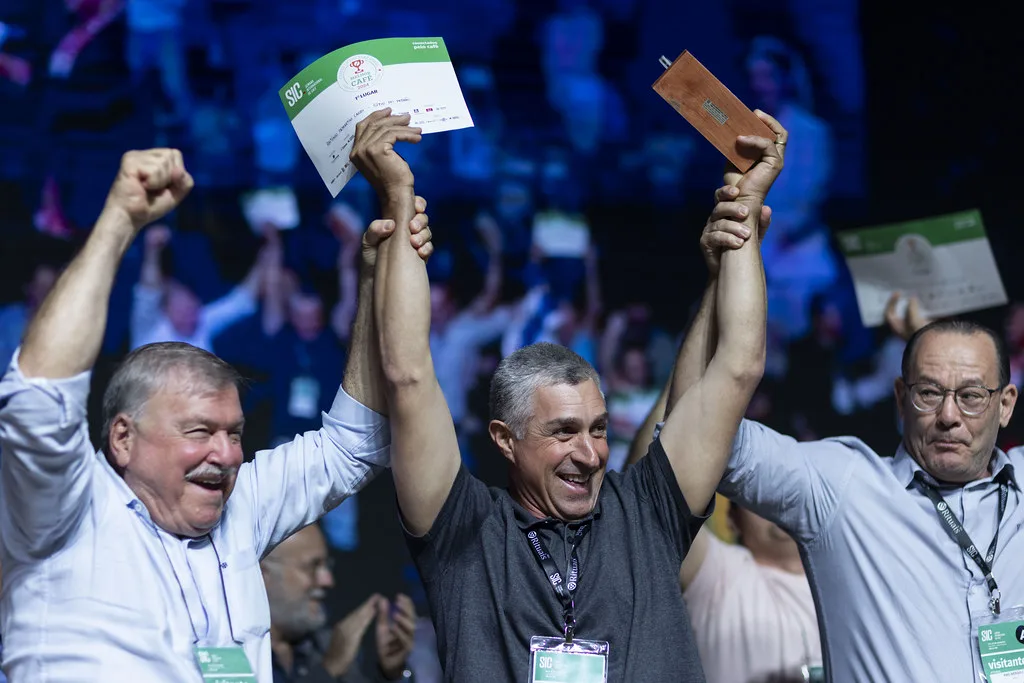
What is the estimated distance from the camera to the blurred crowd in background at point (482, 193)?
399cm

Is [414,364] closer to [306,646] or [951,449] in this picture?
[951,449]

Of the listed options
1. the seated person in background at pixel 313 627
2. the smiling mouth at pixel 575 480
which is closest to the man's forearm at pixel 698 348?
the smiling mouth at pixel 575 480

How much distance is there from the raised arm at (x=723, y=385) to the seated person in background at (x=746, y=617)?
816mm

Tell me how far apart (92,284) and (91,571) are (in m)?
0.46

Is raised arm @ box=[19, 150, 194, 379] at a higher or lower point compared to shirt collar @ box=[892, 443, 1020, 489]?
higher

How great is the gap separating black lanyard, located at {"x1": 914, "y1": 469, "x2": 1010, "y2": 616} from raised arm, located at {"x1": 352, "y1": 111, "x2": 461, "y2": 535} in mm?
1011

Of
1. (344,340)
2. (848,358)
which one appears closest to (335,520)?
(344,340)

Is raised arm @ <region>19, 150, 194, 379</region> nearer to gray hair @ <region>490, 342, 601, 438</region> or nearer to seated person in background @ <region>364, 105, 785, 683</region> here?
seated person in background @ <region>364, 105, 785, 683</region>

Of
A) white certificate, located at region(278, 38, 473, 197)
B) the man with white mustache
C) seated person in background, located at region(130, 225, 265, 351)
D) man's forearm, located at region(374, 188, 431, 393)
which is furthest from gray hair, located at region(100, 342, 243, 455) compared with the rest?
seated person in background, located at region(130, 225, 265, 351)

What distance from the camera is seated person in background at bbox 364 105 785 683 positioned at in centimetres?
224

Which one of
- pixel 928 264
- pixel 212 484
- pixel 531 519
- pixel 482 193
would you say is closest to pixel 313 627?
pixel 531 519

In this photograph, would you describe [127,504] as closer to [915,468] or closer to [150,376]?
[150,376]

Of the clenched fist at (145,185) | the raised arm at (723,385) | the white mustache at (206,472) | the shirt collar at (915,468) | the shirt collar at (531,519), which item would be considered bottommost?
the shirt collar at (531,519)

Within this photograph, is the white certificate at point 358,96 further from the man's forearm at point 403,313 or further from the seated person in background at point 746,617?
the seated person in background at point 746,617
